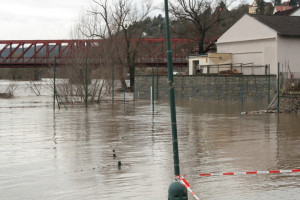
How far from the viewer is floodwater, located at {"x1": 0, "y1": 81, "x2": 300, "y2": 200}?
9258mm

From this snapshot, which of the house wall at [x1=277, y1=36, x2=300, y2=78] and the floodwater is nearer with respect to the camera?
the floodwater

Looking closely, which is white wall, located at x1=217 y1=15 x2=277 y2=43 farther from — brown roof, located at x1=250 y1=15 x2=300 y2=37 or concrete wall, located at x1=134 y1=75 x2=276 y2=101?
concrete wall, located at x1=134 y1=75 x2=276 y2=101

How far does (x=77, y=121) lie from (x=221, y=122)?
612cm

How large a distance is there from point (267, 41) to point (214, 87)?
7.02 m

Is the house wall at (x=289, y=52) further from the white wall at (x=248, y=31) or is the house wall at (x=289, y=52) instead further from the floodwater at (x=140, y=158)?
the floodwater at (x=140, y=158)

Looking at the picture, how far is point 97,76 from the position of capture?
35875mm

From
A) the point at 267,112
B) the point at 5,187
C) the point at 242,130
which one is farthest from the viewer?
the point at 267,112

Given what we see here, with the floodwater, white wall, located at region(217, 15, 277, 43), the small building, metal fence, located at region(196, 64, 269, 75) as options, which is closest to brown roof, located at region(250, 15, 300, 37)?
white wall, located at region(217, 15, 277, 43)

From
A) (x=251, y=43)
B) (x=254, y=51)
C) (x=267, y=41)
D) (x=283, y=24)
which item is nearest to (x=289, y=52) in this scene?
(x=267, y=41)

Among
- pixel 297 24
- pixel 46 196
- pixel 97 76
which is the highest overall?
pixel 297 24

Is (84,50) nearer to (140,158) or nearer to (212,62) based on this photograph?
(212,62)

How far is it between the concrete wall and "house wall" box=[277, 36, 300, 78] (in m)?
5.49

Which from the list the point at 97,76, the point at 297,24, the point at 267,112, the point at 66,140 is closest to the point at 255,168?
the point at 66,140

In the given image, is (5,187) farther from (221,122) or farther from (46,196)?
(221,122)
